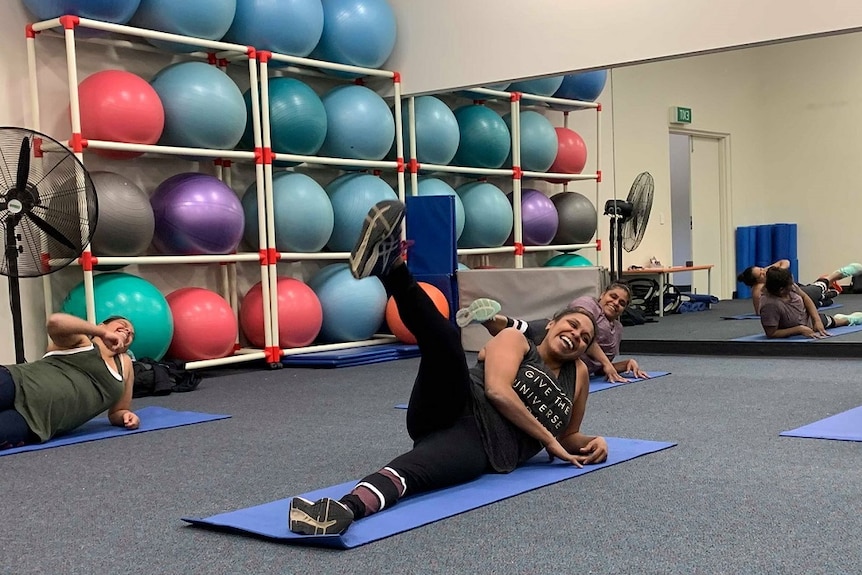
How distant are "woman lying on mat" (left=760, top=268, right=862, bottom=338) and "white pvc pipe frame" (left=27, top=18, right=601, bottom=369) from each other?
4.75ft

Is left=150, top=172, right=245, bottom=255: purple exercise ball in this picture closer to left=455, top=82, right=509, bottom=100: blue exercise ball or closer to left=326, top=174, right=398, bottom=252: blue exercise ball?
left=326, top=174, right=398, bottom=252: blue exercise ball

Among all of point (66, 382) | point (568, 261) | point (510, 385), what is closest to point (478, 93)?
point (568, 261)

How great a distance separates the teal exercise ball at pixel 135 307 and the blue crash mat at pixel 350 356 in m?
0.97

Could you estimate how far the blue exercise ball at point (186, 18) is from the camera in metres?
5.38

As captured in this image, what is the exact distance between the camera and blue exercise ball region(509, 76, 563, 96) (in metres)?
6.86

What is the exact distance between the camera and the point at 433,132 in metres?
6.80

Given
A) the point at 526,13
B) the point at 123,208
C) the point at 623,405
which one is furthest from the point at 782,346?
the point at 123,208

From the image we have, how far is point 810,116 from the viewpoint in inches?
237

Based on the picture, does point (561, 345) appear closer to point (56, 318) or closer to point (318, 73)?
point (56, 318)

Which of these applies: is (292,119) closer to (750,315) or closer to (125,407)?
(125,407)

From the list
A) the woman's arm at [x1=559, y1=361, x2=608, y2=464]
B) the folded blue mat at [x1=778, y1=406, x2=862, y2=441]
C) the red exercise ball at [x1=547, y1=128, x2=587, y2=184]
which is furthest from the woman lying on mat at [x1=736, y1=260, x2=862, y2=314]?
the woman's arm at [x1=559, y1=361, x2=608, y2=464]

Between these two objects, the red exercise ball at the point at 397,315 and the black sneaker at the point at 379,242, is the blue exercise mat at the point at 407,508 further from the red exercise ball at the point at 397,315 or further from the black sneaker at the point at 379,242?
the red exercise ball at the point at 397,315

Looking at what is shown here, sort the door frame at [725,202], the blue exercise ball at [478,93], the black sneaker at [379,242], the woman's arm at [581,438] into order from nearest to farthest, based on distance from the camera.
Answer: the black sneaker at [379,242] < the woman's arm at [581,438] < the door frame at [725,202] < the blue exercise ball at [478,93]

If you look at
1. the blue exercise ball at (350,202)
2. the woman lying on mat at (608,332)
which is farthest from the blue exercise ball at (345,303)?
the woman lying on mat at (608,332)
